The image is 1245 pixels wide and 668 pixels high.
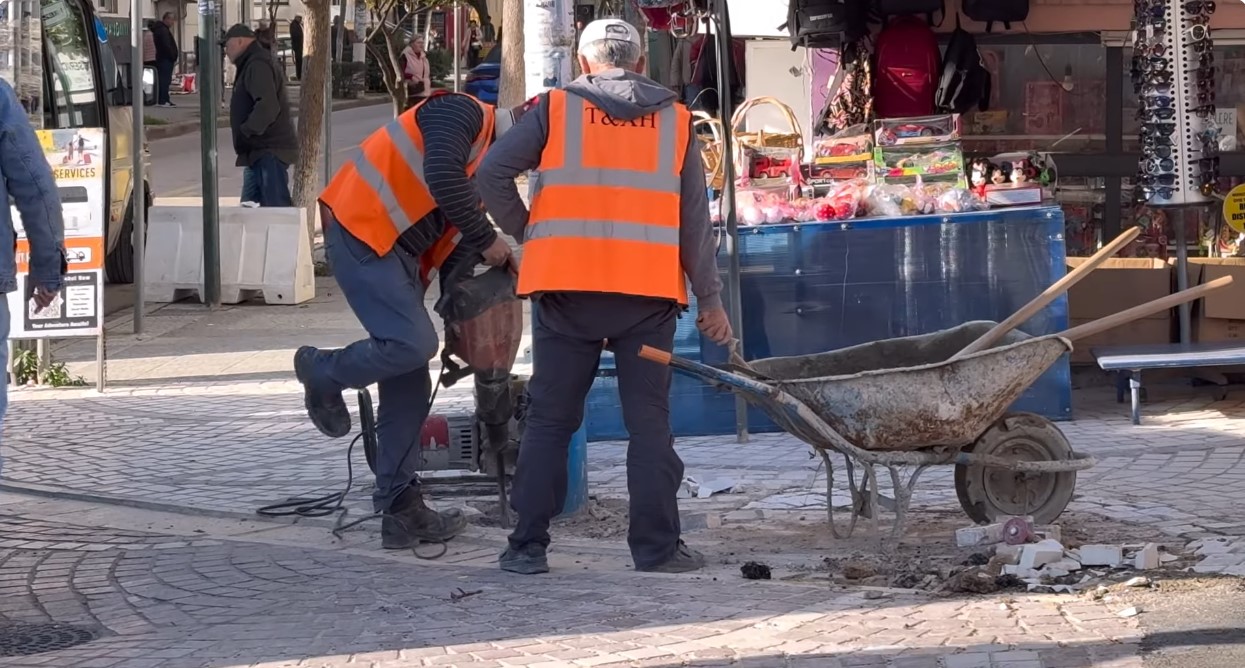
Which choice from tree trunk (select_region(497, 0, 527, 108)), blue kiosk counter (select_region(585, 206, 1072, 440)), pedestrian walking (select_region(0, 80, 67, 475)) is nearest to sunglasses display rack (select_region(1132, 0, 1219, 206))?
blue kiosk counter (select_region(585, 206, 1072, 440))

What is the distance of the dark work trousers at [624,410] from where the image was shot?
18.9 ft

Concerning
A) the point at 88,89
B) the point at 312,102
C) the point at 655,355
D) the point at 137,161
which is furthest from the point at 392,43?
the point at 655,355

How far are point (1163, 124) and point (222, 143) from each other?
22.3m

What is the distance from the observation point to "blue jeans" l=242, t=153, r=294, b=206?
14281 mm

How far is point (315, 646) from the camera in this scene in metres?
5.18

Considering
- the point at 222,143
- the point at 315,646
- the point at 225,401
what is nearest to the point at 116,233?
the point at 225,401

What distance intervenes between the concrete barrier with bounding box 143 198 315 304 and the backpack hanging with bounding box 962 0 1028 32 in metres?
5.35

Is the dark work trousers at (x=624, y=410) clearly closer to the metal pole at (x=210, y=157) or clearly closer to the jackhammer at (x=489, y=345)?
the jackhammer at (x=489, y=345)

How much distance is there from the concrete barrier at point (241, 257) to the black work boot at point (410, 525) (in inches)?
274

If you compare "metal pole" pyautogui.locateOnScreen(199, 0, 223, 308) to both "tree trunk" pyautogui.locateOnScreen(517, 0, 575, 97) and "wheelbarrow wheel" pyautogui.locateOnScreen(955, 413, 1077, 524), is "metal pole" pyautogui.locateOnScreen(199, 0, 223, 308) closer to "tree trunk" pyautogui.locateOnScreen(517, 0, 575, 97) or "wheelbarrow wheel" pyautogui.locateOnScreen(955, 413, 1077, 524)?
"tree trunk" pyautogui.locateOnScreen(517, 0, 575, 97)

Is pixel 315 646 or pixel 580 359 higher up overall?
pixel 580 359

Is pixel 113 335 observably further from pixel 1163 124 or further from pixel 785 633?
pixel 785 633

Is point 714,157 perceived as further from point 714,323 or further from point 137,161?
point 137,161

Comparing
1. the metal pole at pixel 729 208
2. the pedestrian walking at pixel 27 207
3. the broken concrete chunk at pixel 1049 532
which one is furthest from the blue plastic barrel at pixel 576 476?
the pedestrian walking at pixel 27 207
